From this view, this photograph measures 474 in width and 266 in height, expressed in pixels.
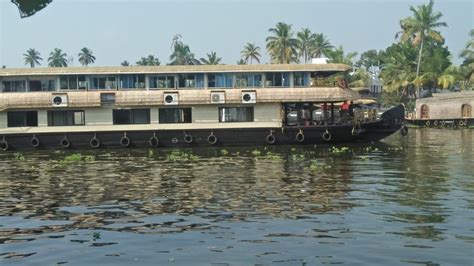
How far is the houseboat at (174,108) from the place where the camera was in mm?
29234

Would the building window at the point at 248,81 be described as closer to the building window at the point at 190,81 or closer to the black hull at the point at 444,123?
the building window at the point at 190,81

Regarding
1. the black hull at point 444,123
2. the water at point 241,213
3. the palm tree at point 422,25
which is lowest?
the water at point 241,213

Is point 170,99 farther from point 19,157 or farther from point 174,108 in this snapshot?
point 19,157

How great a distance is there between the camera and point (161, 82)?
A: 1199 inches

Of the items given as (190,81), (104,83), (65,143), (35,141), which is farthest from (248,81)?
(35,141)

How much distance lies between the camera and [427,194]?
12.6m

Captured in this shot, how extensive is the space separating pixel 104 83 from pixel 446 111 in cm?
3576

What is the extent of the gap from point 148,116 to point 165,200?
1823cm

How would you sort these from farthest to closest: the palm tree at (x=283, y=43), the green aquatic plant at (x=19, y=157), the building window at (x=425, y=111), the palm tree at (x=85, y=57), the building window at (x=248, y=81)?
1. the palm tree at (x=85, y=57)
2. the palm tree at (x=283, y=43)
3. the building window at (x=425, y=111)
4. the building window at (x=248, y=81)
5. the green aquatic plant at (x=19, y=157)

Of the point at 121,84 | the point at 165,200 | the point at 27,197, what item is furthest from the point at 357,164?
the point at 121,84

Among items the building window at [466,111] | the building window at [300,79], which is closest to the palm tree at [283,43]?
the building window at [466,111]

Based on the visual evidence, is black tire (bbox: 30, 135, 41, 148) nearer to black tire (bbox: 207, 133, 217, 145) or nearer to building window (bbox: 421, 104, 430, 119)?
black tire (bbox: 207, 133, 217, 145)

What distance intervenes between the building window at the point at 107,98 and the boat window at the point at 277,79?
29.1 feet

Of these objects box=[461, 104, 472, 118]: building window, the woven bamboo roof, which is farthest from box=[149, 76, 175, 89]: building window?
box=[461, 104, 472, 118]: building window
